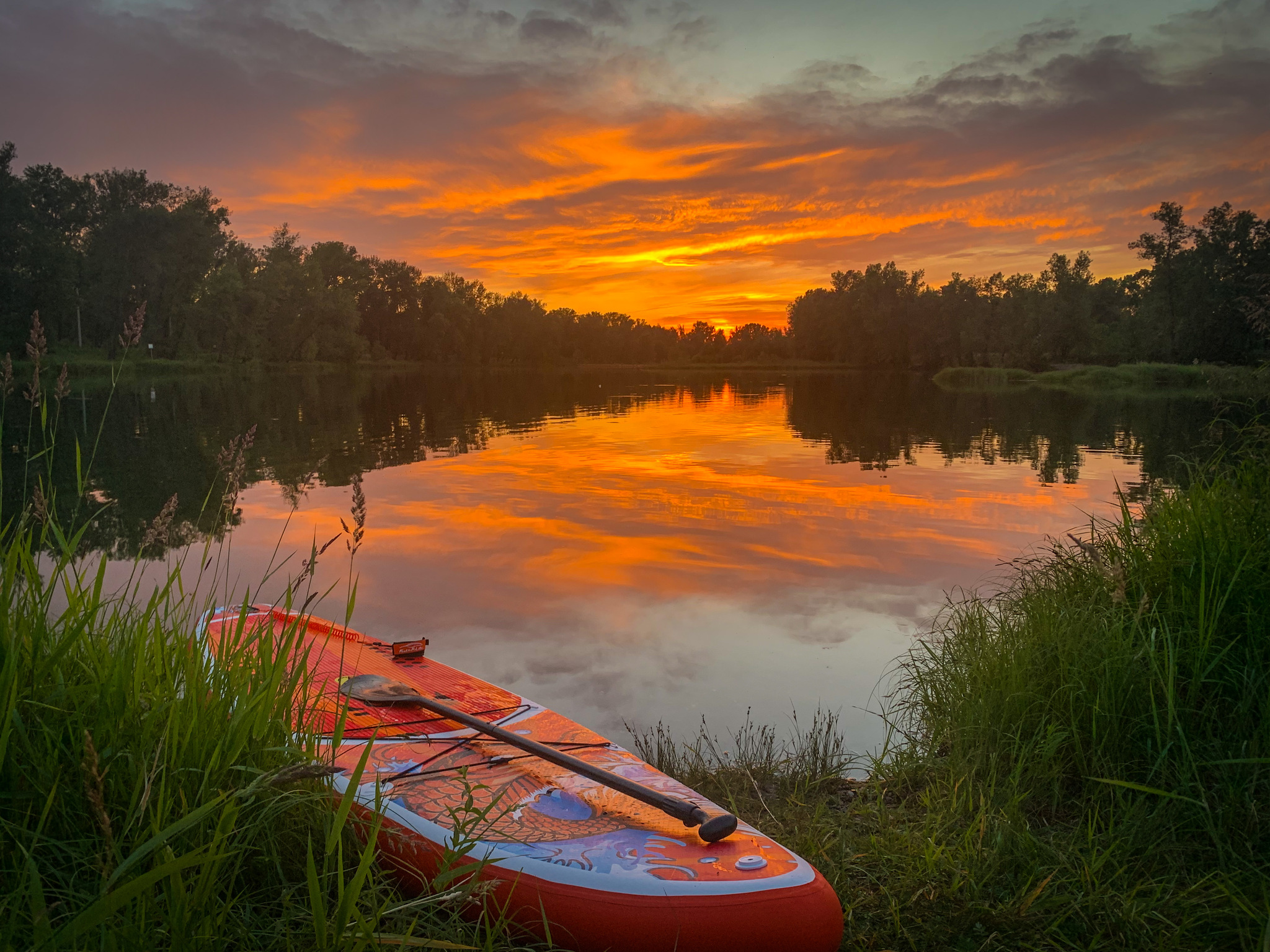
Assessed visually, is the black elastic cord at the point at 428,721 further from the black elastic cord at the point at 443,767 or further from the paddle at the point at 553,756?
the black elastic cord at the point at 443,767

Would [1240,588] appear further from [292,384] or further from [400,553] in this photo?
[292,384]

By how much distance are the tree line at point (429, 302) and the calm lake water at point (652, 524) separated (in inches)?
406

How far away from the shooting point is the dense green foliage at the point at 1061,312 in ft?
168

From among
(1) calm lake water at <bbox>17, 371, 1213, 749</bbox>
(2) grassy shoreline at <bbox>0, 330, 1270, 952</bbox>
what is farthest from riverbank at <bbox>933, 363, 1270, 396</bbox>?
(2) grassy shoreline at <bbox>0, 330, 1270, 952</bbox>

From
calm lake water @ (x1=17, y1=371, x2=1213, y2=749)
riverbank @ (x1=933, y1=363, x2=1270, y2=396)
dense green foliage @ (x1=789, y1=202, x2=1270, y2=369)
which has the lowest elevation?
calm lake water @ (x1=17, y1=371, x2=1213, y2=749)

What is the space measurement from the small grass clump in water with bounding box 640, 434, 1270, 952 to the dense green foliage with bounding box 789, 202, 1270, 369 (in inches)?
1167

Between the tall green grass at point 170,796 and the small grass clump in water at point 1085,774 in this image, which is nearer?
the tall green grass at point 170,796

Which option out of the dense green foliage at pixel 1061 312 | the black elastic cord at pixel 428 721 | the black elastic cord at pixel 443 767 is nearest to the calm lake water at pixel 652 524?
the black elastic cord at pixel 428 721

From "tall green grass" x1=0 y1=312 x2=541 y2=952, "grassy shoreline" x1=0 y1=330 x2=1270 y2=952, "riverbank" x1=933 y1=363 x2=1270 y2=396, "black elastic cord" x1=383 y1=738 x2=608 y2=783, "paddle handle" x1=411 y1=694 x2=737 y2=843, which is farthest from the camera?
"riverbank" x1=933 y1=363 x2=1270 y2=396

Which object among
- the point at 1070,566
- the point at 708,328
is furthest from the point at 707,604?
the point at 708,328

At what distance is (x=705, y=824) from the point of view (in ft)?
9.53

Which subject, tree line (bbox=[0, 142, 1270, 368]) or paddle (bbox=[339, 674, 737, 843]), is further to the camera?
tree line (bbox=[0, 142, 1270, 368])

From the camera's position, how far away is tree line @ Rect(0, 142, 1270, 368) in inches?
1922

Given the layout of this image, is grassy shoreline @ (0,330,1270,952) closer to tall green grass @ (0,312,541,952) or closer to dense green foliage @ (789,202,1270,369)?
tall green grass @ (0,312,541,952)
